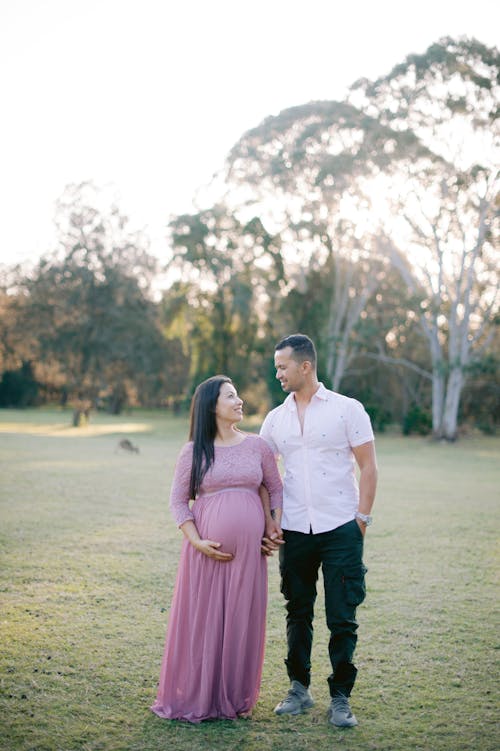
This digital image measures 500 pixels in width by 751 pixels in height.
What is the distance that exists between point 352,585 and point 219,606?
2.46ft

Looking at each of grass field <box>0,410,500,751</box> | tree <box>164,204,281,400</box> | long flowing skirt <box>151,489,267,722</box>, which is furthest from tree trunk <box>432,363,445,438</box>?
long flowing skirt <box>151,489,267,722</box>

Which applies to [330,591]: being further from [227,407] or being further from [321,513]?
[227,407]

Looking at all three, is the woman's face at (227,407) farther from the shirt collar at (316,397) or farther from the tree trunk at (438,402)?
the tree trunk at (438,402)

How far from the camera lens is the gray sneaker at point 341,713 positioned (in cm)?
396

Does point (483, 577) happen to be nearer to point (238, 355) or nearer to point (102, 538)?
point (102, 538)

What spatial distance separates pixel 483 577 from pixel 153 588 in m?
3.35

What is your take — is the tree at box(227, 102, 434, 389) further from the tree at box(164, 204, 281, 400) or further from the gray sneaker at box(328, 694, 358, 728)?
the gray sneaker at box(328, 694, 358, 728)

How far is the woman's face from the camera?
4.16 meters

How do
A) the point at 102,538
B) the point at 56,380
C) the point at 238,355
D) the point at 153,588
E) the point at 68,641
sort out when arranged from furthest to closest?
1. the point at 56,380
2. the point at 238,355
3. the point at 102,538
4. the point at 153,588
5. the point at 68,641

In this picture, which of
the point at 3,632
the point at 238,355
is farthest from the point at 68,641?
the point at 238,355

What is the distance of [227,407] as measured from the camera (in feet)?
13.6

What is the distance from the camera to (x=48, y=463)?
17.3 meters

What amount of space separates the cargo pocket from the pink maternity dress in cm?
46

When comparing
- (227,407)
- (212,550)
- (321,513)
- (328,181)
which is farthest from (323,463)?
(328,181)
